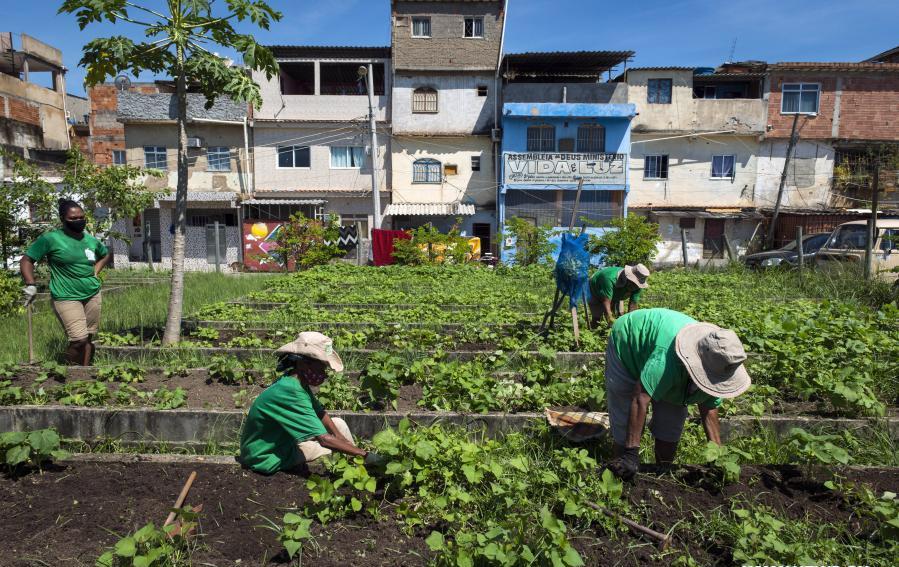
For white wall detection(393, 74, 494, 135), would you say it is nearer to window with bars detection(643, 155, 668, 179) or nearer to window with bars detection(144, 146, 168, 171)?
window with bars detection(643, 155, 668, 179)

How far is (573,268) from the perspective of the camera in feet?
25.4

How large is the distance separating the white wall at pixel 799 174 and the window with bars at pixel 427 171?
14957mm

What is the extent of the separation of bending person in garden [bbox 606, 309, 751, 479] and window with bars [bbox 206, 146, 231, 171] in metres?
26.1

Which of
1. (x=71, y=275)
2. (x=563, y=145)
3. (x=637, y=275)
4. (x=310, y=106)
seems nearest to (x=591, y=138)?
(x=563, y=145)

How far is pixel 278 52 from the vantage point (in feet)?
88.3

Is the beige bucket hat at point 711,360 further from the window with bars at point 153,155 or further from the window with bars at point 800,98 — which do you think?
the window with bars at point 800,98

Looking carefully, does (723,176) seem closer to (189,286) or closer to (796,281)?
(796,281)

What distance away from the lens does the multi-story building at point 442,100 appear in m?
26.9

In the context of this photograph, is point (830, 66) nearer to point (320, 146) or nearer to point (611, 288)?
point (320, 146)

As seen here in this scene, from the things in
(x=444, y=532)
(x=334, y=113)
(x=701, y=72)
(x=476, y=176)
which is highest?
(x=701, y=72)

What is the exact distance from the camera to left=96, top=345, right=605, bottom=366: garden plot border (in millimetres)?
6816

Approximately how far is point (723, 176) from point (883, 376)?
2417cm

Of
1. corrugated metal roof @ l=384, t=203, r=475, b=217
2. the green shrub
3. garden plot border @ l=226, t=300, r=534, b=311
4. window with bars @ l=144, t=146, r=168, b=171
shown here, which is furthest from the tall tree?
window with bars @ l=144, t=146, r=168, b=171

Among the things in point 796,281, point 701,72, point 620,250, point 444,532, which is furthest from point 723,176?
point 444,532
